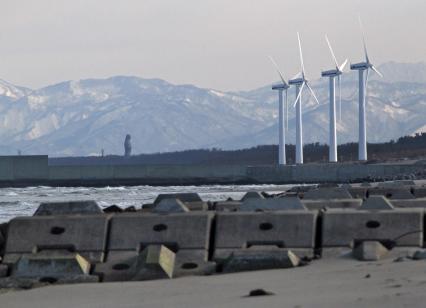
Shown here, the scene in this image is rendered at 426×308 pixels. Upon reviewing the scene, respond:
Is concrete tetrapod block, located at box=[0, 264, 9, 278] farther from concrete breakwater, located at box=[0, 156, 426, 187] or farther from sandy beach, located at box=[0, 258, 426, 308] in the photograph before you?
concrete breakwater, located at box=[0, 156, 426, 187]

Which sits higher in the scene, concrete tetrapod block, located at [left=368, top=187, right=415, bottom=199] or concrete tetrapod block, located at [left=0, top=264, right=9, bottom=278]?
concrete tetrapod block, located at [left=368, top=187, right=415, bottom=199]

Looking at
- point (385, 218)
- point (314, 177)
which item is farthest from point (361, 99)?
point (385, 218)

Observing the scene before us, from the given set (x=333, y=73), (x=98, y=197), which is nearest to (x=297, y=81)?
(x=333, y=73)

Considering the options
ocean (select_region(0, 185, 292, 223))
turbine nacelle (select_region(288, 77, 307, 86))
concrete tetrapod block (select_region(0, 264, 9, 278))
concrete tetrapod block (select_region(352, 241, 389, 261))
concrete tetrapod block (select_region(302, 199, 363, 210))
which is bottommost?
ocean (select_region(0, 185, 292, 223))

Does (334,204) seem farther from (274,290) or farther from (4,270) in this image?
(274,290)

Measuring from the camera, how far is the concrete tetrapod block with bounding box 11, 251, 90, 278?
11.8m

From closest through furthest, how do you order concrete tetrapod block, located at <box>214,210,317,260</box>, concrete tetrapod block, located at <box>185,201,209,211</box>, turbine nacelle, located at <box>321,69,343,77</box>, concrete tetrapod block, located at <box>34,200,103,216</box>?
concrete tetrapod block, located at <box>214,210,317,260</box>
concrete tetrapod block, located at <box>34,200,103,216</box>
concrete tetrapod block, located at <box>185,201,209,211</box>
turbine nacelle, located at <box>321,69,343,77</box>

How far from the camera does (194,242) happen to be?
12.4 metres

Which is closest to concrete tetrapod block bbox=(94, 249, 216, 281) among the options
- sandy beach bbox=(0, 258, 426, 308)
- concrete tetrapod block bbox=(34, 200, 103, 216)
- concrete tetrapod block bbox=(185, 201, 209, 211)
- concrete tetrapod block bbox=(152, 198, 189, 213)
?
sandy beach bbox=(0, 258, 426, 308)

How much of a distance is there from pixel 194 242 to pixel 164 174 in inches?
3704

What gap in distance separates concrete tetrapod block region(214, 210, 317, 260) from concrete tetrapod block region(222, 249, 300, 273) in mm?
514

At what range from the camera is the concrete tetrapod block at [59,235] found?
1261 centimetres

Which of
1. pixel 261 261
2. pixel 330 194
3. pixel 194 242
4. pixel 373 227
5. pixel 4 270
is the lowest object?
pixel 4 270

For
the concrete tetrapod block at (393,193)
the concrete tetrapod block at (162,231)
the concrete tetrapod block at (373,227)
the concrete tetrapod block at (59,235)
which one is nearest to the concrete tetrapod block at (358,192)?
the concrete tetrapod block at (393,193)
